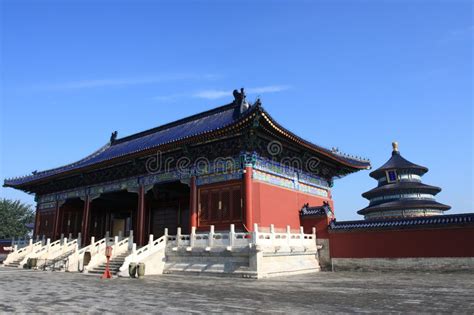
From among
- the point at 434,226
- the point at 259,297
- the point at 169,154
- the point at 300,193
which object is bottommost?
the point at 259,297

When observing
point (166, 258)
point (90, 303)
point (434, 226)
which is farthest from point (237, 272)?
point (434, 226)

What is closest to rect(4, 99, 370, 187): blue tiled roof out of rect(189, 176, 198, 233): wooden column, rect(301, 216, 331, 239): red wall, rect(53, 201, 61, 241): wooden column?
rect(189, 176, 198, 233): wooden column

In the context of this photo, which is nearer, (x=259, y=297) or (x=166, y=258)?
(x=259, y=297)

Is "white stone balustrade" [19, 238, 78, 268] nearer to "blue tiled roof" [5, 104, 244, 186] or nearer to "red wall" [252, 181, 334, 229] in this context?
"blue tiled roof" [5, 104, 244, 186]

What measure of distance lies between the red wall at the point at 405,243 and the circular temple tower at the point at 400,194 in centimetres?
979

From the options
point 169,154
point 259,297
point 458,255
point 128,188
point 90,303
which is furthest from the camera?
point 128,188

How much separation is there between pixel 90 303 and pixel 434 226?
46.7 feet

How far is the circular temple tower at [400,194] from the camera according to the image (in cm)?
2784

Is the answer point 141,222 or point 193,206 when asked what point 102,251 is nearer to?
point 141,222

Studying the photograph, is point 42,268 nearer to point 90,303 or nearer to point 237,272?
point 237,272

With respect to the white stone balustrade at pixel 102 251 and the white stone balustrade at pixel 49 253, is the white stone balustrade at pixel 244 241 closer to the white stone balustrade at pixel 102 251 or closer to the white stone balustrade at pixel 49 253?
the white stone balustrade at pixel 102 251

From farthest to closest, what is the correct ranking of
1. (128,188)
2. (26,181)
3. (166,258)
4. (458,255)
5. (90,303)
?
(26,181), (128,188), (166,258), (458,255), (90,303)

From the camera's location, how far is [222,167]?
18.0 m

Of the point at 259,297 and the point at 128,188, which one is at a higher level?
the point at 128,188
